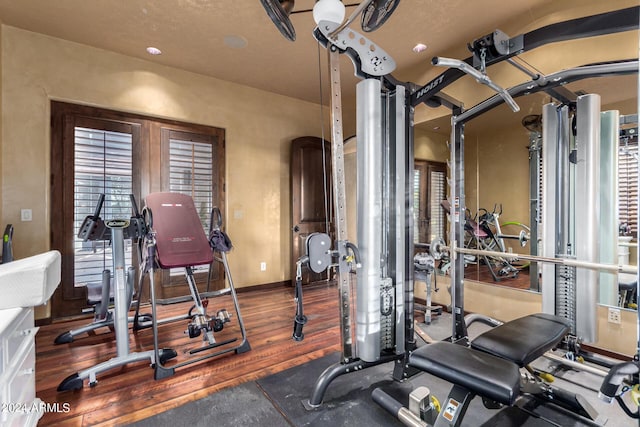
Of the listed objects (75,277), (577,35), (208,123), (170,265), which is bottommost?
(75,277)

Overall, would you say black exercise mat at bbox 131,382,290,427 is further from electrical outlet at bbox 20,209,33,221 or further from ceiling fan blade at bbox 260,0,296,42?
electrical outlet at bbox 20,209,33,221

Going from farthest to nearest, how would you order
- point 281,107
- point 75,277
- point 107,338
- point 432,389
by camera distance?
point 281,107
point 75,277
point 107,338
point 432,389

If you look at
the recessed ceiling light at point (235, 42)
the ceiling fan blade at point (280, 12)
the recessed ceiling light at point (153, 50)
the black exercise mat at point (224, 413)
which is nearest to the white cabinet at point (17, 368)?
the black exercise mat at point (224, 413)

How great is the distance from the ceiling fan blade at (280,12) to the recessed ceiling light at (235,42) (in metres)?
1.54

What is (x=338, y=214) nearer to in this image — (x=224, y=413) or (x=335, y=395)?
(x=335, y=395)

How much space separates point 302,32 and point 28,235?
3314mm

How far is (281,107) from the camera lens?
177 inches

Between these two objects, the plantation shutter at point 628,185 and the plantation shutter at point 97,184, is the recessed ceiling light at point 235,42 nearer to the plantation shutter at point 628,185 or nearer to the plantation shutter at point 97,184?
the plantation shutter at point 97,184

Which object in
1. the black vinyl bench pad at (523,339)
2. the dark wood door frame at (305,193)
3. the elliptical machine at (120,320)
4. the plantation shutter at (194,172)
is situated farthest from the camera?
the dark wood door frame at (305,193)

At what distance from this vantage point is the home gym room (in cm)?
158

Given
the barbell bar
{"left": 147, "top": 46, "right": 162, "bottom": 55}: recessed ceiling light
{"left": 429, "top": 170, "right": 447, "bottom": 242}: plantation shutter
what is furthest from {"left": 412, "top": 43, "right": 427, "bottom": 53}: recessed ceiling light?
{"left": 147, "top": 46, "right": 162, "bottom": 55}: recessed ceiling light

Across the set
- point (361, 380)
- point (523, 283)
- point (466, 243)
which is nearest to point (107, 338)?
point (361, 380)

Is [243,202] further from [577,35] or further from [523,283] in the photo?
[577,35]

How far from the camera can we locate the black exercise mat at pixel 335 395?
5.13 ft
